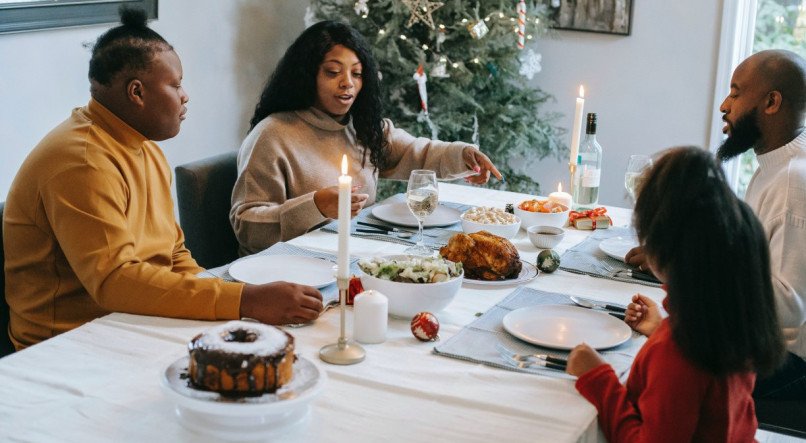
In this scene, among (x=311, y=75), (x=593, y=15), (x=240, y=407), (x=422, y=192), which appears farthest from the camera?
(x=593, y=15)

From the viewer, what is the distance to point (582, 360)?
1416 millimetres

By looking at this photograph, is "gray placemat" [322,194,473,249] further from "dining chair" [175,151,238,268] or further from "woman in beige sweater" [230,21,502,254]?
"dining chair" [175,151,238,268]

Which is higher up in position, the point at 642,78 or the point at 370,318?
the point at 642,78

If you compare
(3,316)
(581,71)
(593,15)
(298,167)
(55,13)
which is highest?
(593,15)

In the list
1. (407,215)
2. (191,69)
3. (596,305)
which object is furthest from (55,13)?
(596,305)

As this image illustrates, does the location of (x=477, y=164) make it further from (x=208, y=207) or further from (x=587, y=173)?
(x=208, y=207)

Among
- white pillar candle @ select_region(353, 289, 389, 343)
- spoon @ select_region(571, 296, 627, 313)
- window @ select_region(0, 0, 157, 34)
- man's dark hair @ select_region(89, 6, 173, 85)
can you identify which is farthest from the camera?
window @ select_region(0, 0, 157, 34)

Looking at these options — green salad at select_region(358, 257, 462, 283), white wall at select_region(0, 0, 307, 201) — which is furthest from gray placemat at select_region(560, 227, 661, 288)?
white wall at select_region(0, 0, 307, 201)

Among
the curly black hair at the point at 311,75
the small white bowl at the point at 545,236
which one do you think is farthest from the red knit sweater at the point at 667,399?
the curly black hair at the point at 311,75

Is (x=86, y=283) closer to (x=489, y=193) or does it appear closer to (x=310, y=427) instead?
(x=310, y=427)

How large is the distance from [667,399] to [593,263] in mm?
841

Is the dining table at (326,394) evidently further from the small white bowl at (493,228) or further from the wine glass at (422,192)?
the small white bowl at (493,228)

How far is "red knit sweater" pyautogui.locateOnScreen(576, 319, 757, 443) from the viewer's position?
124 centimetres

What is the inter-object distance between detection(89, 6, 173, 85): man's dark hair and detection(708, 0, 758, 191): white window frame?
290 centimetres
